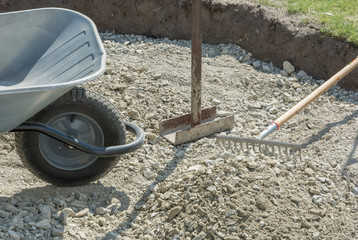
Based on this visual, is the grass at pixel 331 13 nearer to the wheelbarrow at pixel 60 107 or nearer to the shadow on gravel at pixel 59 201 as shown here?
the wheelbarrow at pixel 60 107

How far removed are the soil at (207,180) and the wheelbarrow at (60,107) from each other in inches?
9.7

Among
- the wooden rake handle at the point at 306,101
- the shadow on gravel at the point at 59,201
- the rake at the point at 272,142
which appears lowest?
the shadow on gravel at the point at 59,201

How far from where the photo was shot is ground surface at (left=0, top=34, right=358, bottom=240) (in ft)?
13.5

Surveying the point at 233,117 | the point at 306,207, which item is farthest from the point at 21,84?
the point at 306,207

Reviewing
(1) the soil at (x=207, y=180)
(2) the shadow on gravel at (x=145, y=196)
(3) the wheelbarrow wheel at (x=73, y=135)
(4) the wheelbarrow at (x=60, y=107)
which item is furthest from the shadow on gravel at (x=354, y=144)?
(3) the wheelbarrow wheel at (x=73, y=135)

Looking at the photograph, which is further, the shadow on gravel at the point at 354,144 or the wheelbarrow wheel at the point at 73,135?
the shadow on gravel at the point at 354,144

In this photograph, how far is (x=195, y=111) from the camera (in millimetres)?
5270

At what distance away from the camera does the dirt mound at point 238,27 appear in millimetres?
6387

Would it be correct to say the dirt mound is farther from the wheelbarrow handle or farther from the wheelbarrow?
the wheelbarrow handle

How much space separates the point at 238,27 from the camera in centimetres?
693

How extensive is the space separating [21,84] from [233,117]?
1984 mm

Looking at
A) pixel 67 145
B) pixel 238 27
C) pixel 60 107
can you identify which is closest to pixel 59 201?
pixel 67 145

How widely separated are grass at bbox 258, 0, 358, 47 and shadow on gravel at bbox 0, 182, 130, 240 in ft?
10.2

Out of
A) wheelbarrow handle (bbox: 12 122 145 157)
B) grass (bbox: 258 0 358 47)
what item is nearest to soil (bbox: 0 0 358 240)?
wheelbarrow handle (bbox: 12 122 145 157)
